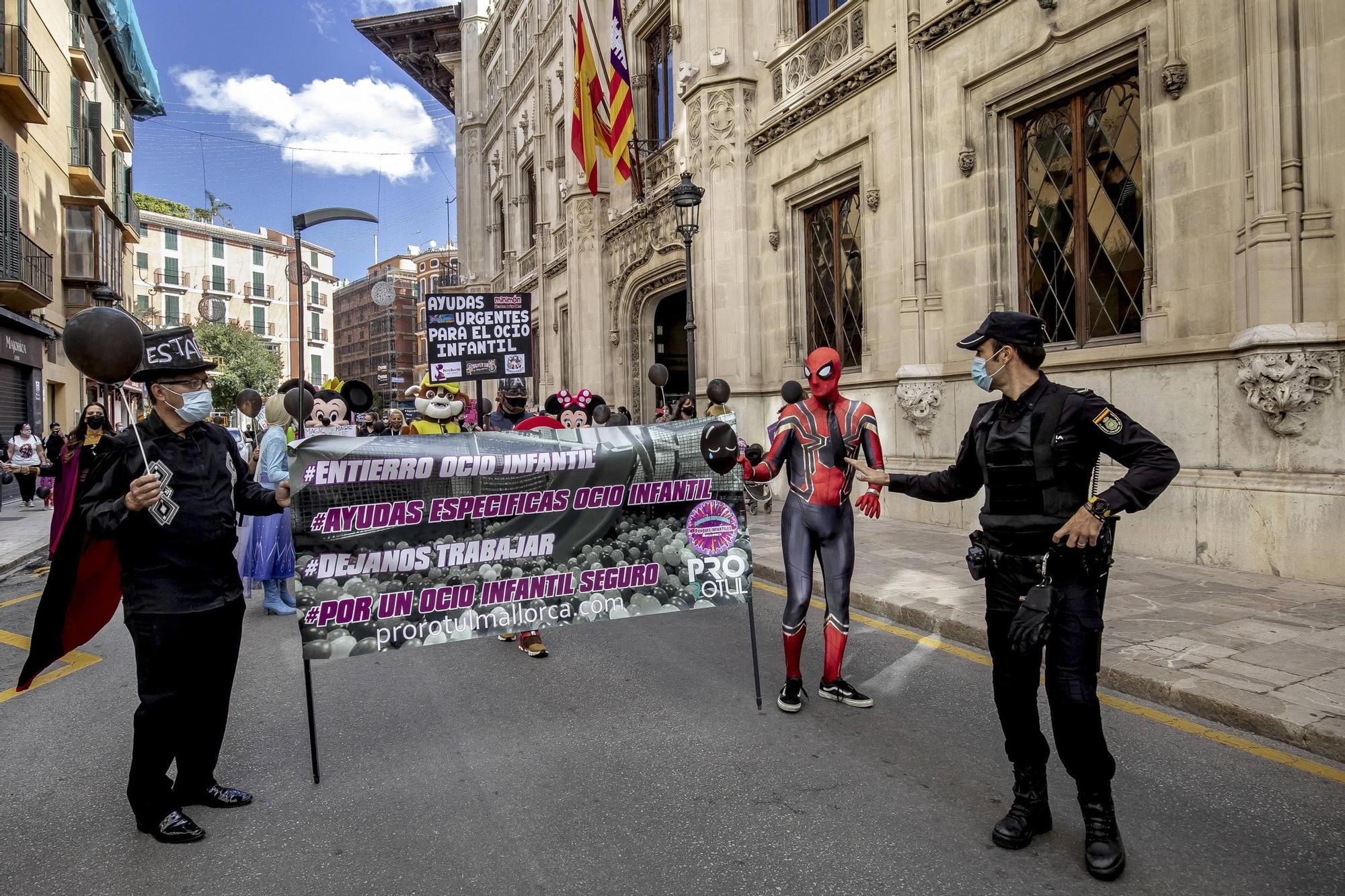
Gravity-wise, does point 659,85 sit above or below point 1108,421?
above

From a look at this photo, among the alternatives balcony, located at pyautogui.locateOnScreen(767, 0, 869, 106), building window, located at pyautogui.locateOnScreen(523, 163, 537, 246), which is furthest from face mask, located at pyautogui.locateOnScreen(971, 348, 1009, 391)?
building window, located at pyautogui.locateOnScreen(523, 163, 537, 246)

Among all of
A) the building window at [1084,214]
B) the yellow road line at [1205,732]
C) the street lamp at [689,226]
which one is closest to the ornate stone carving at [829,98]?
the street lamp at [689,226]

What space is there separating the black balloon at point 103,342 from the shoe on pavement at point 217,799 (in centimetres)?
185

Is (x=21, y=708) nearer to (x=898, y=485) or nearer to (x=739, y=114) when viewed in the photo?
(x=898, y=485)

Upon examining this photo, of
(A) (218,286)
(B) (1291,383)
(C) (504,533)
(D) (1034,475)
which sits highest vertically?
(A) (218,286)

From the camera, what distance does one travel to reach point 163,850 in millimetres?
3252

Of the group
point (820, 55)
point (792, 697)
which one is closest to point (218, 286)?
point (820, 55)

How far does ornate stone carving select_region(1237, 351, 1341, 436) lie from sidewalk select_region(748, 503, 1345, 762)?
1392 millimetres

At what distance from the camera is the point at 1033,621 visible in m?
2.95

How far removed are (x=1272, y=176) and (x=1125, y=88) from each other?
2.39 metres

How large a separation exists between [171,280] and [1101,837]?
267 feet

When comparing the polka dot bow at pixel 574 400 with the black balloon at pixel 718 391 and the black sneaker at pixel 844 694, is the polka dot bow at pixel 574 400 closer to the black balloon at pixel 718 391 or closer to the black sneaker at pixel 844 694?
the black balloon at pixel 718 391

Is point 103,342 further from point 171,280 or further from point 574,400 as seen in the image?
point 171,280

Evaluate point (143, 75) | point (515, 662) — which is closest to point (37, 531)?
point (515, 662)
